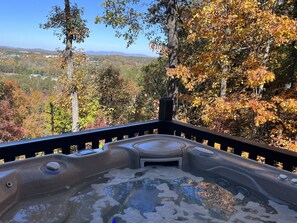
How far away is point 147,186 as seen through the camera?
1943 mm

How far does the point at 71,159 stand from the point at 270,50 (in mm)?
4755

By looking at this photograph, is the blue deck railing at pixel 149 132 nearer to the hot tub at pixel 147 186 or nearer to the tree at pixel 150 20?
the hot tub at pixel 147 186

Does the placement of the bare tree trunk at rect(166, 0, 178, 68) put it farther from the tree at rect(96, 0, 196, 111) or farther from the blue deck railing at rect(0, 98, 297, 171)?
the blue deck railing at rect(0, 98, 297, 171)

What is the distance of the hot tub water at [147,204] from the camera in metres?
1.52

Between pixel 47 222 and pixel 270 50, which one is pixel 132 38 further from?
pixel 47 222

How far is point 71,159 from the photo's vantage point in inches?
71.7

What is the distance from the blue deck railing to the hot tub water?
0.28m

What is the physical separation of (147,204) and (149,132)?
0.93 meters

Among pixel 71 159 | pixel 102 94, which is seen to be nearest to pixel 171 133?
pixel 71 159

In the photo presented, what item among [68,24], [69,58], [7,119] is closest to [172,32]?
[68,24]

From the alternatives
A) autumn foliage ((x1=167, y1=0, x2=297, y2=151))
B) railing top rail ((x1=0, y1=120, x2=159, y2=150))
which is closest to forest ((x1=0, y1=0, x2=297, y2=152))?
autumn foliage ((x1=167, y1=0, x2=297, y2=151))

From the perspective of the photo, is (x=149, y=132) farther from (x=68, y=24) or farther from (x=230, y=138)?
(x=68, y=24)

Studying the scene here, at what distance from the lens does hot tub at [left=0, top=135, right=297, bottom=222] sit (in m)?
1.54

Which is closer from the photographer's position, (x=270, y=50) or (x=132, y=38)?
(x=270, y=50)
